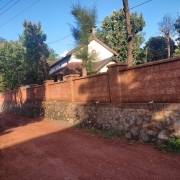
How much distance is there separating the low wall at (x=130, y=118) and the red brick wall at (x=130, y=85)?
0.28m

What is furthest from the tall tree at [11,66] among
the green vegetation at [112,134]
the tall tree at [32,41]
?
the green vegetation at [112,134]

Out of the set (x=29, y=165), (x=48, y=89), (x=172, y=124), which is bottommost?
(x=29, y=165)

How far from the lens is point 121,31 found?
110 feet

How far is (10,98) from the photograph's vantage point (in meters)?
27.2


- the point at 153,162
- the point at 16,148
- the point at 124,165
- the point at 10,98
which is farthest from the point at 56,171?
the point at 10,98

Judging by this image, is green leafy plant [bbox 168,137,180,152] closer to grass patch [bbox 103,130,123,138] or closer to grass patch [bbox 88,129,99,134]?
grass patch [bbox 103,130,123,138]

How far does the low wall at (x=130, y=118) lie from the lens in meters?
6.88

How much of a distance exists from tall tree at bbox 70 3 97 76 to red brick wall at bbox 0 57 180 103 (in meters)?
6.99

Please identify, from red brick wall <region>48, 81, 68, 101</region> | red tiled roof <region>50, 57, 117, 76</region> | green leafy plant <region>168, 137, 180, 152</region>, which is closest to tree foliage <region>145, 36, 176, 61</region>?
red tiled roof <region>50, 57, 117, 76</region>

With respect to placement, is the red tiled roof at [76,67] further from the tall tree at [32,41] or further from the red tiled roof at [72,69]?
the tall tree at [32,41]

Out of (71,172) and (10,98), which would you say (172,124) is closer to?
(71,172)

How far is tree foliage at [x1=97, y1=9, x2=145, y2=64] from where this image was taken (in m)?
33.1

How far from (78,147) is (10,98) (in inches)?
852

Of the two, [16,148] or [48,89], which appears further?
[48,89]
